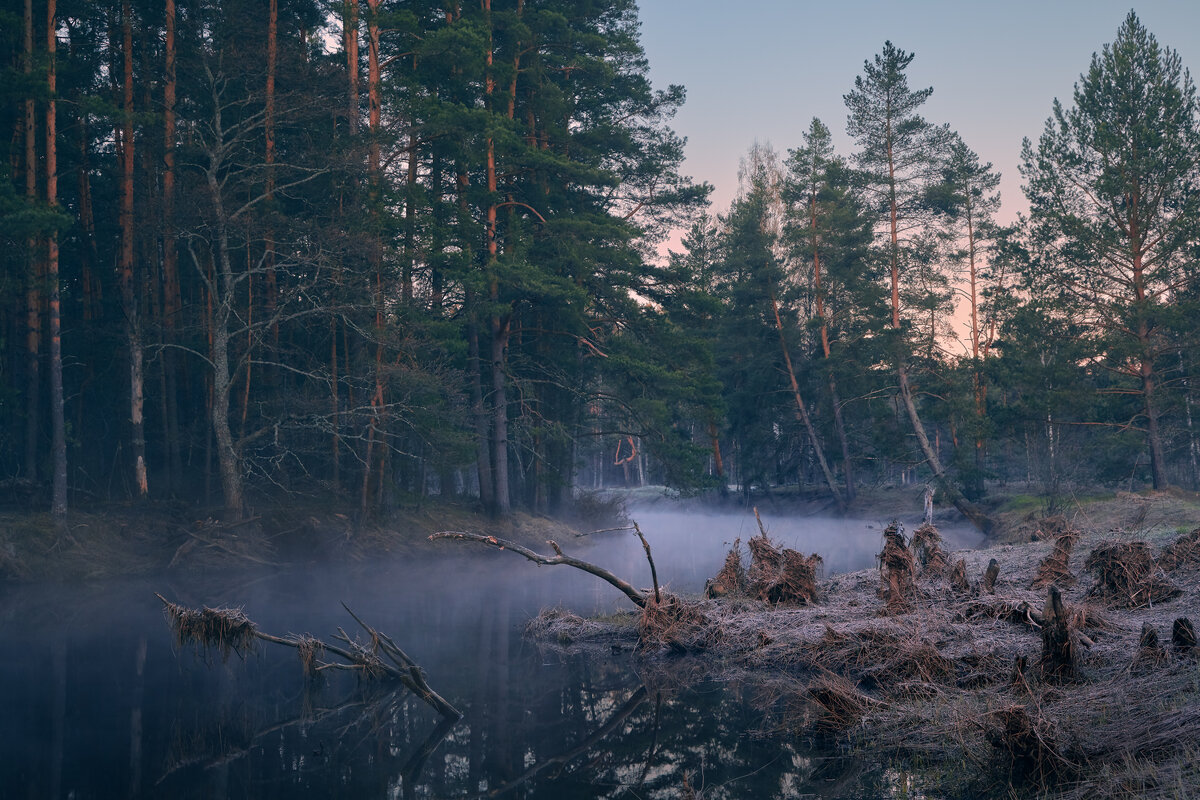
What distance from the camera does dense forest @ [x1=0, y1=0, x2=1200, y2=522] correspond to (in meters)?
23.4

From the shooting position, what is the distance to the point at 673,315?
1346 inches

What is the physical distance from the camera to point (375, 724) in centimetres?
927

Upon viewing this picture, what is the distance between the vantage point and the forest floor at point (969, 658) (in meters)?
6.30

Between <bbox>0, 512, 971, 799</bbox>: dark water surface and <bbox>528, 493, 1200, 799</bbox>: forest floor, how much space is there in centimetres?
52

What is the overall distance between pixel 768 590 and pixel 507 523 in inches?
655

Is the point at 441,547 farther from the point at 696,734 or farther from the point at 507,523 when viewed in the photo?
the point at 696,734

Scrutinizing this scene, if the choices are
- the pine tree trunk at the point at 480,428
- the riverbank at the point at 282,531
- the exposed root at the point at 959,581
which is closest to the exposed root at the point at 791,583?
the exposed root at the point at 959,581

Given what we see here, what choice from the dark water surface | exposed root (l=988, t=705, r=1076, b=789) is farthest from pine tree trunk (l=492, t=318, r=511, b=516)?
exposed root (l=988, t=705, r=1076, b=789)

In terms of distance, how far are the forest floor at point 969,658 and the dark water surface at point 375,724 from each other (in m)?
0.52

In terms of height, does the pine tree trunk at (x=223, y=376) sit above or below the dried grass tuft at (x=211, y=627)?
above

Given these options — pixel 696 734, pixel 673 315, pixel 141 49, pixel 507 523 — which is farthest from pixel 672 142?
pixel 696 734

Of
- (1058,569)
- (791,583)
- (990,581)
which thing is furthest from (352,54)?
(1058,569)

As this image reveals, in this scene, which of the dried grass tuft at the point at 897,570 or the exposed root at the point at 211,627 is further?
the dried grass tuft at the point at 897,570

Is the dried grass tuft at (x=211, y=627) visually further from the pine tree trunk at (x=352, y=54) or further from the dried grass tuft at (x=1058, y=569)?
the pine tree trunk at (x=352, y=54)
